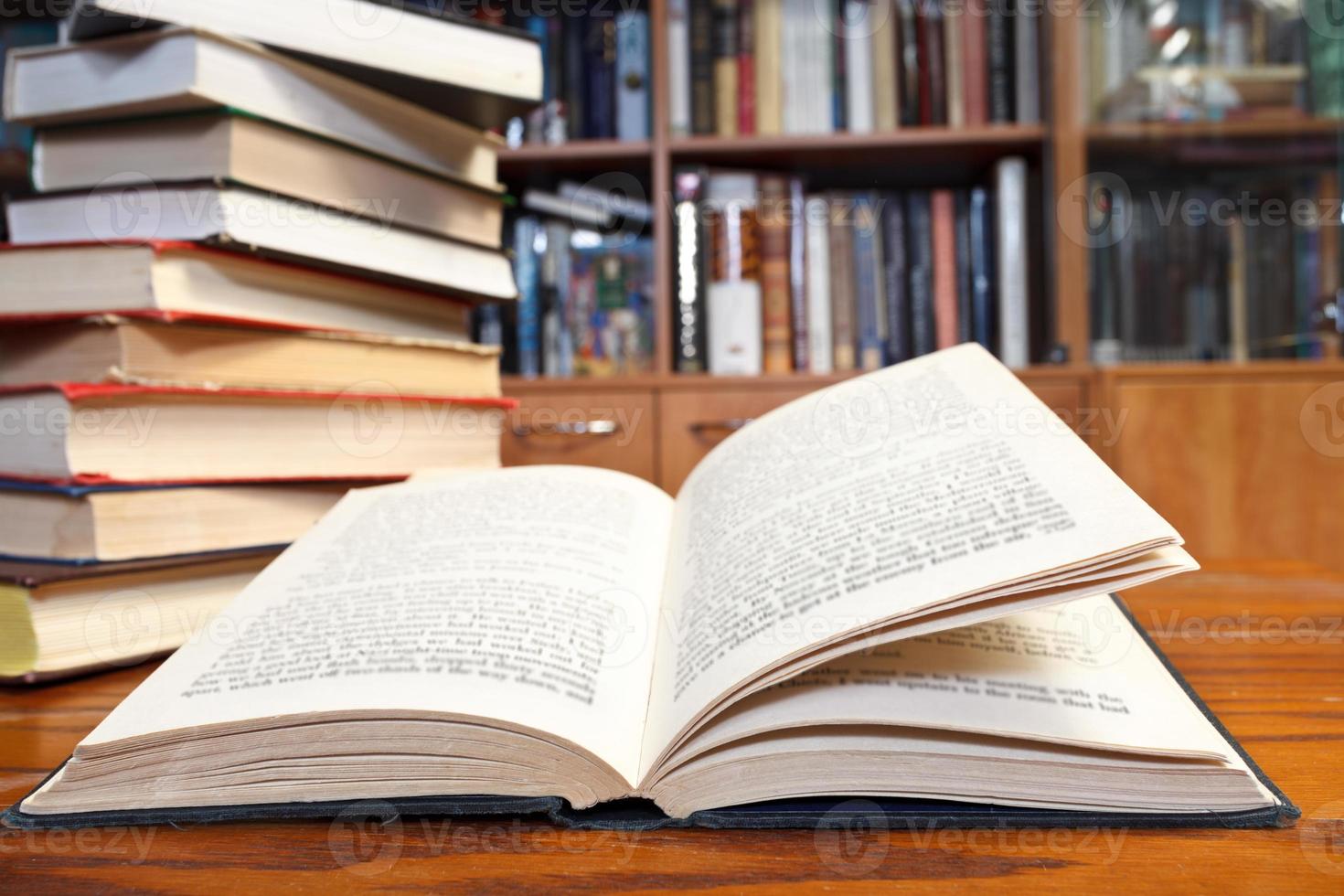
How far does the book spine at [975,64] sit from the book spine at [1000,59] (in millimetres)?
11

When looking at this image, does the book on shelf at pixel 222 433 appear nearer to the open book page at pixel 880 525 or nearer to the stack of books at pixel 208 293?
the stack of books at pixel 208 293

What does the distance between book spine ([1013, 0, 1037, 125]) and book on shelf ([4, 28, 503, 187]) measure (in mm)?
1098

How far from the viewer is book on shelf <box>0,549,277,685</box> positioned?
473mm

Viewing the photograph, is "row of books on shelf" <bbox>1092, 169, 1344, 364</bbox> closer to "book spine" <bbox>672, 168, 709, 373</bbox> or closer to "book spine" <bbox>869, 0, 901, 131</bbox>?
"book spine" <bbox>869, 0, 901, 131</bbox>

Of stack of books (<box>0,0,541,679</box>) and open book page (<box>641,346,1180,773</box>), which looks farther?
stack of books (<box>0,0,541,679</box>)

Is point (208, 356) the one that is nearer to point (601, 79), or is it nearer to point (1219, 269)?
point (601, 79)

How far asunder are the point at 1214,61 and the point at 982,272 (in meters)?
0.43

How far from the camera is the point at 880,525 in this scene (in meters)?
Answer: 0.37

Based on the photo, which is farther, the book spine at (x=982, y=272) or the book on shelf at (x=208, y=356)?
the book spine at (x=982, y=272)

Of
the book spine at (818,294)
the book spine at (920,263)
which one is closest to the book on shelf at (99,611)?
the book spine at (818,294)

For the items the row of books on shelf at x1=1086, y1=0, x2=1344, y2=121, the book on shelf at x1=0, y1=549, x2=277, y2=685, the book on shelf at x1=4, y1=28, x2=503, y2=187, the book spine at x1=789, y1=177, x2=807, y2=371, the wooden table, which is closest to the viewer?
the wooden table

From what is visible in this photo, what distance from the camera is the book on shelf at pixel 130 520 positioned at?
1.65ft

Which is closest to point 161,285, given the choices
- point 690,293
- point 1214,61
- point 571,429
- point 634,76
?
point 571,429

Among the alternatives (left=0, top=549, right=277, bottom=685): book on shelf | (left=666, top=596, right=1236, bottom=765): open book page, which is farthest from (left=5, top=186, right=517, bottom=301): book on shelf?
(left=666, top=596, right=1236, bottom=765): open book page
